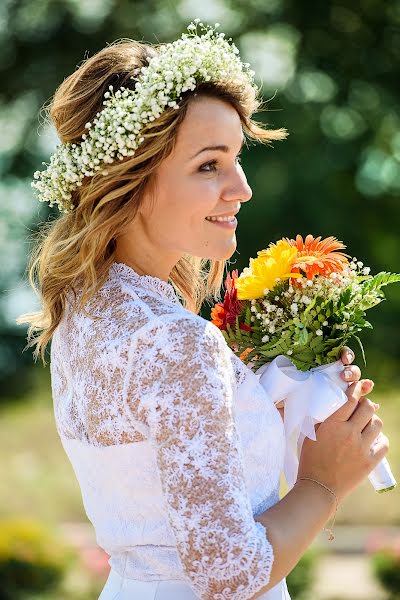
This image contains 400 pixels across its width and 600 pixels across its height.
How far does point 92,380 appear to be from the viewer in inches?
70.4

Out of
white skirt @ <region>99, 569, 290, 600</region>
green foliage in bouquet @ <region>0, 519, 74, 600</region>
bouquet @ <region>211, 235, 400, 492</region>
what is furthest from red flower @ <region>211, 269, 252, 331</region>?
green foliage in bouquet @ <region>0, 519, 74, 600</region>

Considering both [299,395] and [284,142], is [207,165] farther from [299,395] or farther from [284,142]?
[284,142]

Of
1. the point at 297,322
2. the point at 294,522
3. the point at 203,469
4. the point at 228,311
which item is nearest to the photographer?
the point at 203,469

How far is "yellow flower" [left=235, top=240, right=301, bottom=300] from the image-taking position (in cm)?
213

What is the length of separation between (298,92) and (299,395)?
6190 millimetres

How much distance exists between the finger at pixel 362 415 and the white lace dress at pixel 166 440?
151 mm

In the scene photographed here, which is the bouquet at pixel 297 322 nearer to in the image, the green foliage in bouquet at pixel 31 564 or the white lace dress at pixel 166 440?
the white lace dress at pixel 166 440

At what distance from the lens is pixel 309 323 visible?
2.09 m

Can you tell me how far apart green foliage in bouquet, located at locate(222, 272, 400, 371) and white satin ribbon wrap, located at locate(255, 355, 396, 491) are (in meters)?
0.03

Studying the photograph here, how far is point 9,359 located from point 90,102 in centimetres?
640

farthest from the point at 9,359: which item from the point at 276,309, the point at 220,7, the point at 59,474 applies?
the point at 276,309

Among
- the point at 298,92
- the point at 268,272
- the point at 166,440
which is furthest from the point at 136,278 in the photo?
the point at 298,92

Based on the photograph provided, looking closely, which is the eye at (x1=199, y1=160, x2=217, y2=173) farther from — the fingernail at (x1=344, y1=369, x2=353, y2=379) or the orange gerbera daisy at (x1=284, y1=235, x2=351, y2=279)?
the fingernail at (x1=344, y1=369, x2=353, y2=379)

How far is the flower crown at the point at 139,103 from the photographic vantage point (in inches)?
75.9
